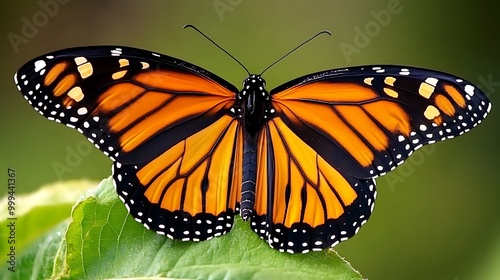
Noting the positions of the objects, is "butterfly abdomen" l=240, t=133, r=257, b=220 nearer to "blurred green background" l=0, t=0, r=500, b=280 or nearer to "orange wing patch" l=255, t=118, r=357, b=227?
"orange wing patch" l=255, t=118, r=357, b=227

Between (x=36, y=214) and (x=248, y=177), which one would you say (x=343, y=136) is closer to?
(x=248, y=177)

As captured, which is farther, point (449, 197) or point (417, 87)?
point (449, 197)

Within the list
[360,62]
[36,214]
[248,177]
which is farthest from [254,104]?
[360,62]

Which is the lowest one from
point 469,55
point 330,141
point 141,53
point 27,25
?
point 330,141

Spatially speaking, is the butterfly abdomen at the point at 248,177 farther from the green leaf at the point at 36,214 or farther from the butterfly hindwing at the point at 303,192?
the green leaf at the point at 36,214

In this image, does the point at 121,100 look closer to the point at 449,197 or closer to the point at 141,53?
the point at 141,53

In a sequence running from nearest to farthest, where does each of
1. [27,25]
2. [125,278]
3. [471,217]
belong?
[125,278] → [471,217] → [27,25]

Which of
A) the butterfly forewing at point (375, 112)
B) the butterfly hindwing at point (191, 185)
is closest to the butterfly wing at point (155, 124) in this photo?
the butterfly hindwing at point (191, 185)

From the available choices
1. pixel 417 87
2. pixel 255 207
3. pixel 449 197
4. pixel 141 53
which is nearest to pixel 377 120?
pixel 417 87
